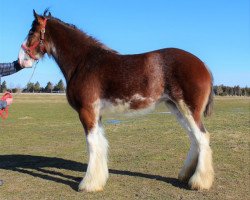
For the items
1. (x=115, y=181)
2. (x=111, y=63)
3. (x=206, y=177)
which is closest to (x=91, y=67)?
(x=111, y=63)

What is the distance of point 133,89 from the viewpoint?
20.4ft

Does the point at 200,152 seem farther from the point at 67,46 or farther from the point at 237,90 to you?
the point at 237,90

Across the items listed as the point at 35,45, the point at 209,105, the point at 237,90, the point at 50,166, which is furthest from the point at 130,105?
the point at 237,90

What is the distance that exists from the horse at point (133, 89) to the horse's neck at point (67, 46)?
18mm

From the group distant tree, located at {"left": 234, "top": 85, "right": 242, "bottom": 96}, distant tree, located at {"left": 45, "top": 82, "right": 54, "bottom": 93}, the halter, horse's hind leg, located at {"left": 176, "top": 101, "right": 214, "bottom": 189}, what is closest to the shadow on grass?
horse's hind leg, located at {"left": 176, "top": 101, "right": 214, "bottom": 189}

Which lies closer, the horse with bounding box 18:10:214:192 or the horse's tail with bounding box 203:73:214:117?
the horse with bounding box 18:10:214:192

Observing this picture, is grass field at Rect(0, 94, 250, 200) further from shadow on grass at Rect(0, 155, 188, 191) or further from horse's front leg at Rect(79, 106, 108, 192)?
horse's front leg at Rect(79, 106, 108, 192)

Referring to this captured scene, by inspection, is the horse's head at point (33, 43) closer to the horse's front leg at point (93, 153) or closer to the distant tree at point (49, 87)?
the horse's front leg at point (93, 153)

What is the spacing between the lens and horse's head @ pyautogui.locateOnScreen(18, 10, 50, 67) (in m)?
6.75

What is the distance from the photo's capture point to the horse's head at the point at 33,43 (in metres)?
6.75

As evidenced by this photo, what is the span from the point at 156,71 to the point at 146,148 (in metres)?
4.49

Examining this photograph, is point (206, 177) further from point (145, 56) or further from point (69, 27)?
point (69, 27)

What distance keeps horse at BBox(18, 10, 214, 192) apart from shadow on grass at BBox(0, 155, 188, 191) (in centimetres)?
54

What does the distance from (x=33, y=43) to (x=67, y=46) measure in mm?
618
